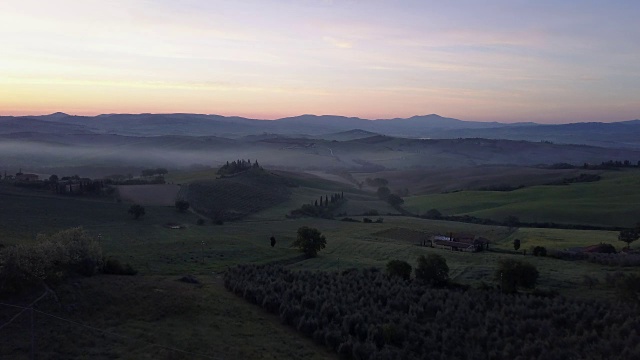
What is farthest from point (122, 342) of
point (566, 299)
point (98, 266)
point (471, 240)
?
point (471, 240)

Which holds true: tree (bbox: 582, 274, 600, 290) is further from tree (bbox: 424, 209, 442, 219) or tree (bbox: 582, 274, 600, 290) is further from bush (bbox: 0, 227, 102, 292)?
tree (bbox: 424, 209, 442, 219)

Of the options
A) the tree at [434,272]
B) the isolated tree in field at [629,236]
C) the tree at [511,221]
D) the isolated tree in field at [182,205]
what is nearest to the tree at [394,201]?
the tree at [511,221]

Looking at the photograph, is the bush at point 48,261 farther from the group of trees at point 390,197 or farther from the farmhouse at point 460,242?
the group of trees at point 390,197

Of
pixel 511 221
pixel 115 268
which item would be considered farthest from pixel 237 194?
pixel 115 268

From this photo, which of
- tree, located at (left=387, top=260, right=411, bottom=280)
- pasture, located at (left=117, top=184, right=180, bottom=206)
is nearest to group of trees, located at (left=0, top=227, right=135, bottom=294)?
tree, located at (left=387, top=260, right=411, bottom=280)

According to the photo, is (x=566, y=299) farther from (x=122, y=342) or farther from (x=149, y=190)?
(x=149, y=190)

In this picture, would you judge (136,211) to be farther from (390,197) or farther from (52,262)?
(390,197)
